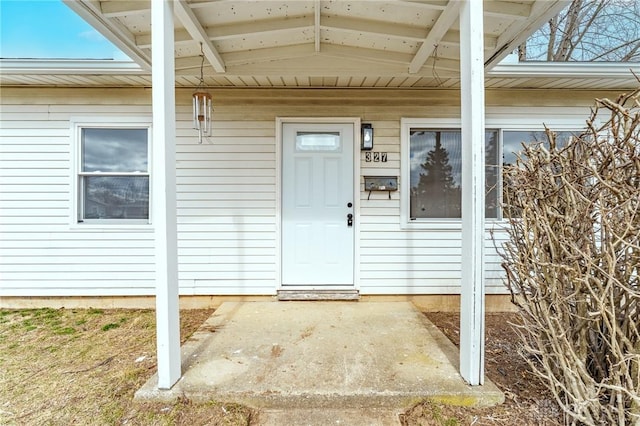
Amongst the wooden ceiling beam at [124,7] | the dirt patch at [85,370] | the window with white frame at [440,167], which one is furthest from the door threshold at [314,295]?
the wooden ceiling beam at [124,7]

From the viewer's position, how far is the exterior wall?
4078mm

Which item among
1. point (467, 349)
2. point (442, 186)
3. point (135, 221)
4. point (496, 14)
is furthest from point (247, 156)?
point (467, 349)

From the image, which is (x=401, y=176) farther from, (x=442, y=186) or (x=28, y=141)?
(x=28, y=141)

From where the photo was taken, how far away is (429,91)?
4.11 meters

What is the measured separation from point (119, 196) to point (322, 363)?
129 inches

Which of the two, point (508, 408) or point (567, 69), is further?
point (567, 69)

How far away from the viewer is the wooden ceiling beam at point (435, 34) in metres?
2.51

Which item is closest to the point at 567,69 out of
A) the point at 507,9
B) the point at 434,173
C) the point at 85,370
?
the point at 507,9

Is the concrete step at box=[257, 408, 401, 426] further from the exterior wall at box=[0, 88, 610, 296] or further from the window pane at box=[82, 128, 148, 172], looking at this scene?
the window pane at box=[82, 128, 148, 172]

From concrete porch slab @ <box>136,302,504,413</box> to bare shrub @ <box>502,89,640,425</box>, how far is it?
0.52 meters

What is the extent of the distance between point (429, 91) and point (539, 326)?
298 centimetres

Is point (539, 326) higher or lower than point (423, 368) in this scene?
higher

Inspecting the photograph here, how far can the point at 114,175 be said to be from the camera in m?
4.14

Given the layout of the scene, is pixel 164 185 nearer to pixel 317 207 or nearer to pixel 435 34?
pixel 317 207
